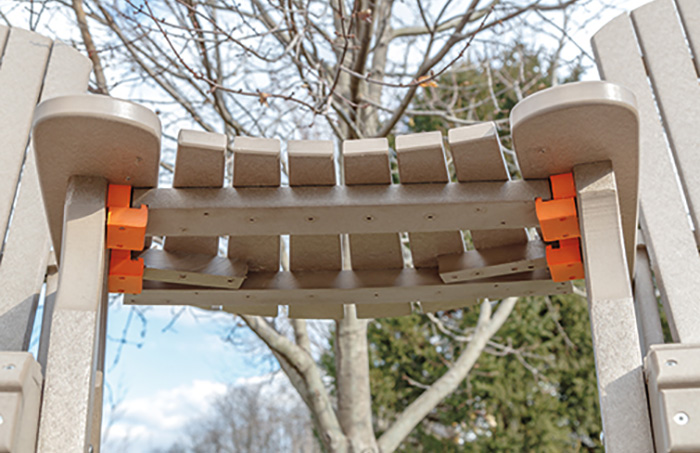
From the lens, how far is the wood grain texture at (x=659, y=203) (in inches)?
77.3

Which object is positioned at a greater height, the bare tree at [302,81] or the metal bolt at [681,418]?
the bare tree at [302,81]

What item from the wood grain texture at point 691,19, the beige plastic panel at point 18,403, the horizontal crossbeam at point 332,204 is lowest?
the beige plastic panel at point 18,403

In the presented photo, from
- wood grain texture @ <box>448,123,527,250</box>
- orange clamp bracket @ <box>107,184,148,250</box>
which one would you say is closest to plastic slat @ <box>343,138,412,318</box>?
wood grain texture @ <box>448,123,527,250</box>

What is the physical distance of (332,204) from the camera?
1649 millimetres

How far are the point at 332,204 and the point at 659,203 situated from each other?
3.93 ft

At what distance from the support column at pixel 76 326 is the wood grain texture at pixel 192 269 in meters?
0.37

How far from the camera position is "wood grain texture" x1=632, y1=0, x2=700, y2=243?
7.13 feet

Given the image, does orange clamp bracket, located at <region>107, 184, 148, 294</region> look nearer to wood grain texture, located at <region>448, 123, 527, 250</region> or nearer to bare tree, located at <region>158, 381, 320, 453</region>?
wood grain texture, located at <region>448, 123, 527, 250</region>

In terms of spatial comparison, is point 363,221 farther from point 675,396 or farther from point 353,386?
point 353,386

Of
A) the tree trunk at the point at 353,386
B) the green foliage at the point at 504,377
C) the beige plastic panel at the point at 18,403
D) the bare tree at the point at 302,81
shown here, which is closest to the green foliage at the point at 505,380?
the green foliage at the point at 504,377

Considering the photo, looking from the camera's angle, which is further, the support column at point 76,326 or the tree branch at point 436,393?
the tree branch at point 436,393

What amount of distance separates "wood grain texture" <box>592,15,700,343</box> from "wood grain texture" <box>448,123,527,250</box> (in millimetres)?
748

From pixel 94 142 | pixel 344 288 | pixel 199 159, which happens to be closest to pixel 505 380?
pixel 344 288

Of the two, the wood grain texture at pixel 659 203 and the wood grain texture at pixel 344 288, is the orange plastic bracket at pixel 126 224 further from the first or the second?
the wood grain texture at pixel 659 203
